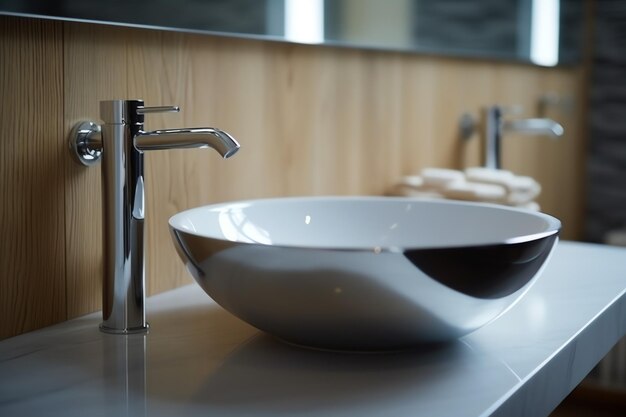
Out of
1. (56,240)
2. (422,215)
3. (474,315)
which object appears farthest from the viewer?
(422,215)

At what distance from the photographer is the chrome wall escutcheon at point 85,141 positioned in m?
0.87

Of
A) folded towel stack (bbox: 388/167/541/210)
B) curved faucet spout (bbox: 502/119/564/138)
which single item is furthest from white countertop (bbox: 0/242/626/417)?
curved faucet spout (bbox: 502/119/564/138)

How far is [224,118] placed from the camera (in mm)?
1102

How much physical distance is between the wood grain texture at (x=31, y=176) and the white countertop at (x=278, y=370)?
4 centimetres

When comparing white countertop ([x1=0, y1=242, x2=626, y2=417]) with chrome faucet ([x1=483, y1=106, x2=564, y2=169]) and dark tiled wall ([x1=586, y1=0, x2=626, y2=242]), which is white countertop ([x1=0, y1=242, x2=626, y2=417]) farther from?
dark tiled wall ([x1=586, y1=0, x2=626, y2=242])

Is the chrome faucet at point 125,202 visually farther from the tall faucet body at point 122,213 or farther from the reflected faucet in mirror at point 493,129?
the reflected faucet in mirror at point 493,129

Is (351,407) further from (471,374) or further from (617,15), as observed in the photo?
(617,15)

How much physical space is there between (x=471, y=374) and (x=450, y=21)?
104 cm

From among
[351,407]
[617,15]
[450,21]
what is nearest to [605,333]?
[351,407]

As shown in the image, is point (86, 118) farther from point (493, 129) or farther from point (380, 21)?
point (493, 129)

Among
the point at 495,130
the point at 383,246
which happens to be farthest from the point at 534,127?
the point at 383,246

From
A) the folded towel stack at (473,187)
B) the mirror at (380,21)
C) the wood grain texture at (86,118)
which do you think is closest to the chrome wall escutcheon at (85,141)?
the wood grain texture at (86,118)

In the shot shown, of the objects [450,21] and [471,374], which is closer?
[471,374]

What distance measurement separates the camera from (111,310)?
827 mm
